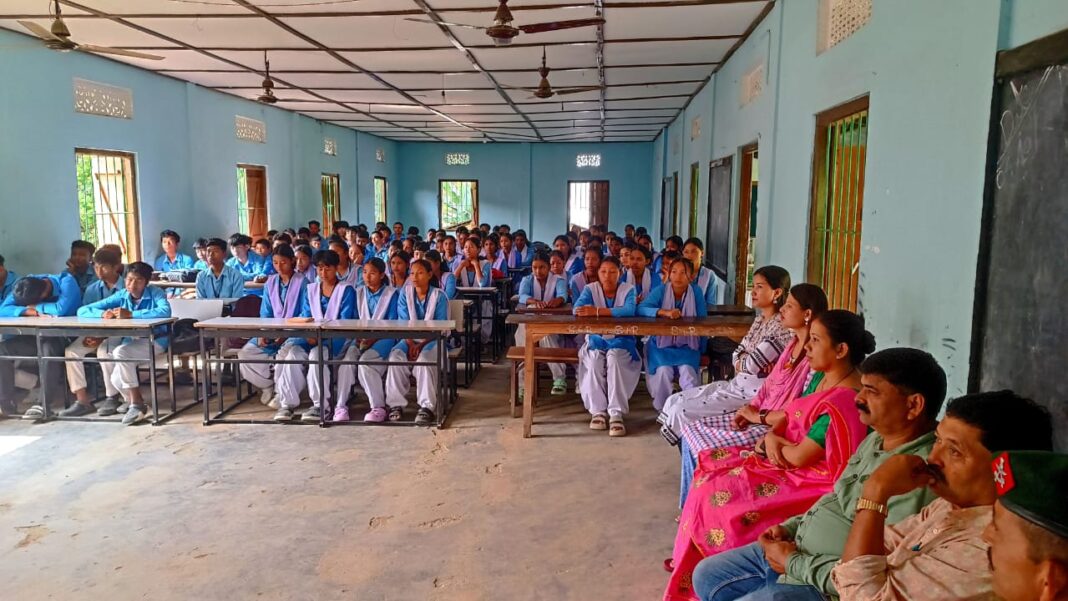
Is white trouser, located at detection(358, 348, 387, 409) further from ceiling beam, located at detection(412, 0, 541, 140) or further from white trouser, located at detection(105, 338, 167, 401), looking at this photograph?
ceiling beam, located at detection(412, 0, 541, 140)

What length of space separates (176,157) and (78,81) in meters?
1.90

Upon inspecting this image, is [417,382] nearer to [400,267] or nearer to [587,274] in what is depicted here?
[400,267]

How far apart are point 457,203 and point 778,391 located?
57.6ft

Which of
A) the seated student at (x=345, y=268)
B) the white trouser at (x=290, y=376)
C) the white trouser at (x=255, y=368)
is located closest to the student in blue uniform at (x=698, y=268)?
the seated student at (x=345, y=268)

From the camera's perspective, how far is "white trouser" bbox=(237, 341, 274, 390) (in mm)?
6004

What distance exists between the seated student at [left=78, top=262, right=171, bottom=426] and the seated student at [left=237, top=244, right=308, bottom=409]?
691 mm

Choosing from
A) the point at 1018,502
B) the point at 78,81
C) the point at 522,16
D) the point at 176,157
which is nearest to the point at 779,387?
the point at 1018,502

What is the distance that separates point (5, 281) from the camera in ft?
20.0

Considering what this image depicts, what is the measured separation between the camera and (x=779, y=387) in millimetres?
3441

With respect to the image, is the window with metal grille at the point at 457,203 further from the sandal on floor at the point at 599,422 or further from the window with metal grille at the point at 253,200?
the sandal on floor at the point at 599,422

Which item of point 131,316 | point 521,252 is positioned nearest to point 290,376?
point 131,316

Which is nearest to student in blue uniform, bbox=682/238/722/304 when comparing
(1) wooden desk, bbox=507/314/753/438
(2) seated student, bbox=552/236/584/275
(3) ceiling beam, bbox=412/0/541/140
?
(1) wooden desk, bbox=507/314/753/438

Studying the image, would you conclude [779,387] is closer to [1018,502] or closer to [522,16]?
[1018,502]

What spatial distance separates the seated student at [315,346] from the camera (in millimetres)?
5727
